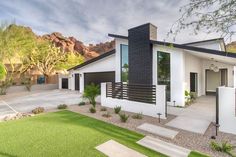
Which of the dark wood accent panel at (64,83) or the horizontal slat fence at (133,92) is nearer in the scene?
the horizontal slat fence at (133,92)

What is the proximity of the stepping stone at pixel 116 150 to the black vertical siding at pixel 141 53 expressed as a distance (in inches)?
298

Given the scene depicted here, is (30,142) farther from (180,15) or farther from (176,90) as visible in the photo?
(176,90)

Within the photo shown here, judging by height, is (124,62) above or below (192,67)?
above

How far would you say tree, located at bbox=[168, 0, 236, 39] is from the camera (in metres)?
3.54

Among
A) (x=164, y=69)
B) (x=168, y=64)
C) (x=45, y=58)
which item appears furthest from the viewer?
(x=45, y=58)

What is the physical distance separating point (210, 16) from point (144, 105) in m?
6.50

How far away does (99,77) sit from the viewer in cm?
1991

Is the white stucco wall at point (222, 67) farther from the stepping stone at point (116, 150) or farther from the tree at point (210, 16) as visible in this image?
the stepping stone at point (116, 150)

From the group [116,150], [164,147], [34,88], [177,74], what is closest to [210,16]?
[164,147]

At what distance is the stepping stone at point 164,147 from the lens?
472cm

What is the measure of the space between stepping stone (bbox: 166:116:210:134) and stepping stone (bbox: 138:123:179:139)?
77 cm

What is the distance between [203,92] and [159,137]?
1297 centimetres

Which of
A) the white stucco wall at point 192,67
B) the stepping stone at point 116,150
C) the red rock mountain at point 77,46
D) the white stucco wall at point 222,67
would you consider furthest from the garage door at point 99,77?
the red rock mountain at point 77,46

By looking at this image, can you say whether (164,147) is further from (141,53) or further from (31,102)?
(31,102)
